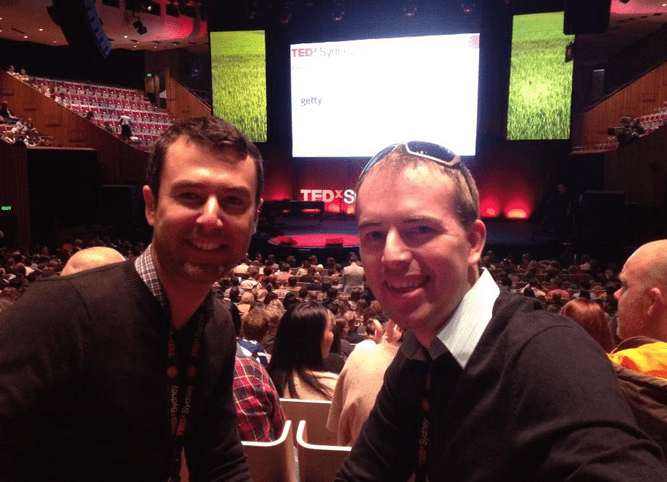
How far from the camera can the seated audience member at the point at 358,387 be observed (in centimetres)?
235

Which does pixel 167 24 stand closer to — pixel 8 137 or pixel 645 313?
pixel 8 137

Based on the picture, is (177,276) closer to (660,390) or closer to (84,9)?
(660,390)

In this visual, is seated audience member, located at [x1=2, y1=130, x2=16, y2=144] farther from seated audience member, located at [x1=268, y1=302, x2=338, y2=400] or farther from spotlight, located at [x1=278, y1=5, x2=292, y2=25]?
seated audience member, located at [x1=268, y1=302, x2=338, y2=400]

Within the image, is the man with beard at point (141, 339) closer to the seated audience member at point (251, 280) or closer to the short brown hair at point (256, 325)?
the short brown hair at point (256, 325)

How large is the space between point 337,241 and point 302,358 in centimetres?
733

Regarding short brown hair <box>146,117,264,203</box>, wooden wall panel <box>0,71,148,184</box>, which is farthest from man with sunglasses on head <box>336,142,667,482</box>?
wooden wall panel <box>0,71,148,184</box>

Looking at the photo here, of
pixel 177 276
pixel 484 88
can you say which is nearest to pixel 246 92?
pixel 484 88

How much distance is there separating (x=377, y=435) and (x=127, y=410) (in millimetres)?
571

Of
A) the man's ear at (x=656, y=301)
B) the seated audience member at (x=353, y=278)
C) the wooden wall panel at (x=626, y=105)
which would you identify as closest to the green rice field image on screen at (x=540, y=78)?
the wooden wall panel at (x=626, y=105)

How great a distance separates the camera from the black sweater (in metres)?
1.16

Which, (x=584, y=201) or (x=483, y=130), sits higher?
(x=483, y=130)

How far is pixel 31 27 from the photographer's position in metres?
16.2

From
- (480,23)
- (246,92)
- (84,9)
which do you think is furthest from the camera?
(246,92)

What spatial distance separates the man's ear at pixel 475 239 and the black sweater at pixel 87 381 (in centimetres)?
73
